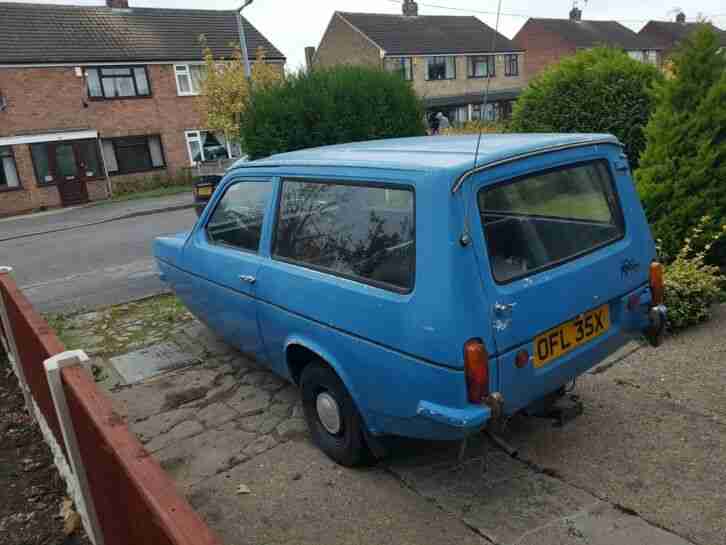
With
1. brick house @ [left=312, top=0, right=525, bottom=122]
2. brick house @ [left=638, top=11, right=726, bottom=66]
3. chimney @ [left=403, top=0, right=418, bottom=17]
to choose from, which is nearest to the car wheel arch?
brick house @ [left=312, top=0, right=525, bottom=122]

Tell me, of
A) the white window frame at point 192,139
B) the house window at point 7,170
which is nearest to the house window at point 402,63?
the white window frame at point 192,139

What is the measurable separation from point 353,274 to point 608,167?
5.27 feet

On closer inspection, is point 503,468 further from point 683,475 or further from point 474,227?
point 474,227

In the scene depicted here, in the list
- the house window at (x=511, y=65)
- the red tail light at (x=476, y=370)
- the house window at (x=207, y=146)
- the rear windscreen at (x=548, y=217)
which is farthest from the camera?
the house window at (x=511, y=65)

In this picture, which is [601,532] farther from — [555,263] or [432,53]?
[432,53]

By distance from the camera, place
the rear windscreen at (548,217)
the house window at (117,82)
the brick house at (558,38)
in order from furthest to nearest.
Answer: the brick house at (558,38), the house window at (117,82), the rear windscreen at (548,217)

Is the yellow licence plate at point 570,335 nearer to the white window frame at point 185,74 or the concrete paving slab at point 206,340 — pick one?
the concrete paving slab at point 206,340

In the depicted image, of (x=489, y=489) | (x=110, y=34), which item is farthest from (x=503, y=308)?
(x=110, y=34)

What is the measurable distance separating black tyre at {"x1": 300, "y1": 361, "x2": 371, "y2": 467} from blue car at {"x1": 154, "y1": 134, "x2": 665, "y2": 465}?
0.01 metres

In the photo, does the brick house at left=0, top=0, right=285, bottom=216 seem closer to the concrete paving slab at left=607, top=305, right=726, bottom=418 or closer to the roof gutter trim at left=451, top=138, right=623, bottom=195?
the concrete paving slab at left=607, top=305, right=726, bottom=418

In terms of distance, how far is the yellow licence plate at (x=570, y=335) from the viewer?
111 inches

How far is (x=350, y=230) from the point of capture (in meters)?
3.19

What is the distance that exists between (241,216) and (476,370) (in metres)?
2.32

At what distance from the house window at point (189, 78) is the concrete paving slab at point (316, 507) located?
25.5 m
